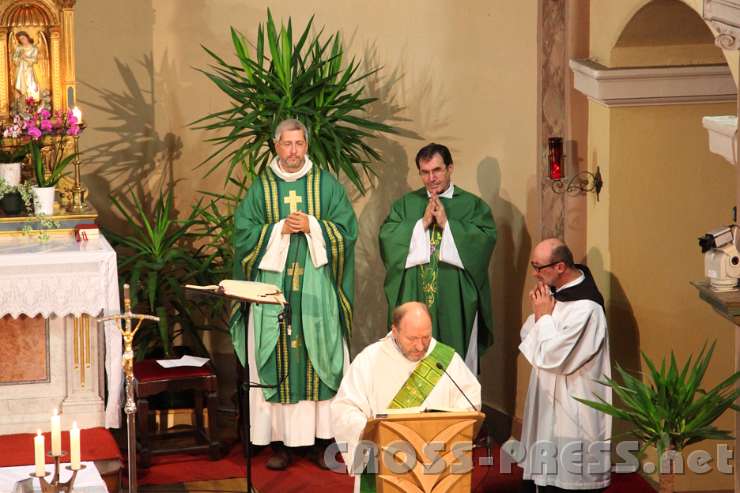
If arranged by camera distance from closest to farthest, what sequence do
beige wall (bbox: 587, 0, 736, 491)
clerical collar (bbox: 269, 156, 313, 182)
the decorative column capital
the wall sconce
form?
the decorative column capital → beige wall (bbox: 587, 0, 736, 491) → the wall sconce → clerical collar (bbox: 269, 156, 313, 182)

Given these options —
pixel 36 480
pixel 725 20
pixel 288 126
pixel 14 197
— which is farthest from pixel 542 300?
pixel 14 197

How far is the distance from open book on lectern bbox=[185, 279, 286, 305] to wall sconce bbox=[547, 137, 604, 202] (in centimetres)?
198

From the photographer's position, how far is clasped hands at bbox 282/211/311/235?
328 inches

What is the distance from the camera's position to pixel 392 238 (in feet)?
28.8

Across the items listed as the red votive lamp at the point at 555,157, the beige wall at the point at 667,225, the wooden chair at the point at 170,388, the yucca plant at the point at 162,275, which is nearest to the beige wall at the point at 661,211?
the beige wall at the point at 667,225

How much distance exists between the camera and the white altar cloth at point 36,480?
655 cm

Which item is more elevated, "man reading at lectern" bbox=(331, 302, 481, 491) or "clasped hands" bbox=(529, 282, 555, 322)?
"clasped hands" bbox=(529, 282, 555, 322)

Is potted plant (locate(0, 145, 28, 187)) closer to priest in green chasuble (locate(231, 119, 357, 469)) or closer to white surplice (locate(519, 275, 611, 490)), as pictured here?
priest in green chasuble (locate(231, 119, 357, 469))

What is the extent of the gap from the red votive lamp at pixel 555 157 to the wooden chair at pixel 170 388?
2437mm

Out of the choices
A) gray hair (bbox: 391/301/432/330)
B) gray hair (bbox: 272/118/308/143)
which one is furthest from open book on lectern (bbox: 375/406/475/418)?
gray hair (bbox: 272/118/308/143)

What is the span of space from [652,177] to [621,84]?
1.88ft

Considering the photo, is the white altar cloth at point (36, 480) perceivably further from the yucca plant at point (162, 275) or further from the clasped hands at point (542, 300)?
the clasped hands at point (542, 300)

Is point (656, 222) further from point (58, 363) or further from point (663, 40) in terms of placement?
point (58, 363)

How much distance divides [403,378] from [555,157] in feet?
7.17
